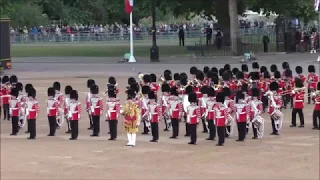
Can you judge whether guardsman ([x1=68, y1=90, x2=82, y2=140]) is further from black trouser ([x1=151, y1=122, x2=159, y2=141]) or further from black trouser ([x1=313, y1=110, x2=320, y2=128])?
black trouser ([x1=313, y1=110, x2=320, y2=128])

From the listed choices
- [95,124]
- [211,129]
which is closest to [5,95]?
[95,124]

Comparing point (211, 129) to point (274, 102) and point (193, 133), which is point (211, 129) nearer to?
point (193, 133)

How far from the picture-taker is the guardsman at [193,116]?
19.4 meters

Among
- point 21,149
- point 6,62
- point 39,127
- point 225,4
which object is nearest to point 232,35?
point 225,4

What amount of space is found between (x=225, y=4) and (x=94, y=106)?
33.5 meters

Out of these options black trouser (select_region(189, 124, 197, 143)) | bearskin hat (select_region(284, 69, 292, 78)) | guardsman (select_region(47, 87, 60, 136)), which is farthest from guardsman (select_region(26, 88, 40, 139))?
bearskin hat (select_region(284, 69, 292, 78))

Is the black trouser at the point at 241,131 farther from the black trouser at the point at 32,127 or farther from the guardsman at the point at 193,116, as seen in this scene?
the black trouser at the point at 32,127

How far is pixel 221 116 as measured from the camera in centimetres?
1938

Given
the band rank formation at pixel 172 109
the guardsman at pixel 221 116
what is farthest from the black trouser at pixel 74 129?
the guardsman at pixel 221 116

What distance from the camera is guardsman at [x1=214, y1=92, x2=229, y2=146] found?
19.2m

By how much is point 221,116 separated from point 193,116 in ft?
2.20

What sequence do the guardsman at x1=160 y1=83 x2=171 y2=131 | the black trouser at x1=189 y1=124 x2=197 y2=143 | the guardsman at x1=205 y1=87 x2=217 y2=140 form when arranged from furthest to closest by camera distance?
the guardsman at x1=160 y1=83 x2=171 y2=131 → the guardsman at x1=205 y1=87 x2=217 y2=140 → the black trouser at x1=189 y1=124 x2=197 y2=143

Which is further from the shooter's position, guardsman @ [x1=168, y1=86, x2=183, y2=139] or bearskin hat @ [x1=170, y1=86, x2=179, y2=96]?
bearskin hat @ [x1=170, y1=86, x2=179, y2=96]

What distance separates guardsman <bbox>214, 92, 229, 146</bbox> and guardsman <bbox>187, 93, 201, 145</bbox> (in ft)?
1.53
